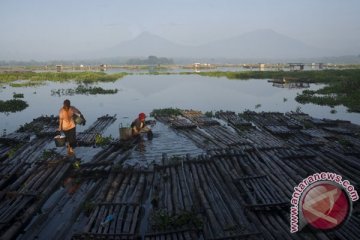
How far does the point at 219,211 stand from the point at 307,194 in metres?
5.58

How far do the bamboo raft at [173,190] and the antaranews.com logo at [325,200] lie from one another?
13.5 ft

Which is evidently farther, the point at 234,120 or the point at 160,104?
the point at 160,104

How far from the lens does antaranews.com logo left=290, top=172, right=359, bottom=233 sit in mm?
3656

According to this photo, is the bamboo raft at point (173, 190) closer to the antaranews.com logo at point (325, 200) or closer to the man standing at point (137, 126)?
the man standing at point (137, 126)

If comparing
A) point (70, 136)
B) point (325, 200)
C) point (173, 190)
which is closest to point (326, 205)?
point (325, 200)

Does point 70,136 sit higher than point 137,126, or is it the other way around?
point 70,136

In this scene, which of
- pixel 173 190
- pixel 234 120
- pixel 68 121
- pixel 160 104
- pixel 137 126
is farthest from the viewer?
pixel 160 104

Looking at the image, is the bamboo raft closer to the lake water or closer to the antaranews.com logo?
the antaranews.com logo

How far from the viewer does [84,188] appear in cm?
1120

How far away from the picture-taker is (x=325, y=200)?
144 inches

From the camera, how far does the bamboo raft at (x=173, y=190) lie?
8.24 m

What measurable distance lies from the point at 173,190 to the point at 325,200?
7049 mm

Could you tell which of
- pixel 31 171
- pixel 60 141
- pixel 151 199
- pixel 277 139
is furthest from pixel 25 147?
pixel 277 139

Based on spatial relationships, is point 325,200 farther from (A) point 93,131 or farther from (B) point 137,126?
(A) point 93,131
